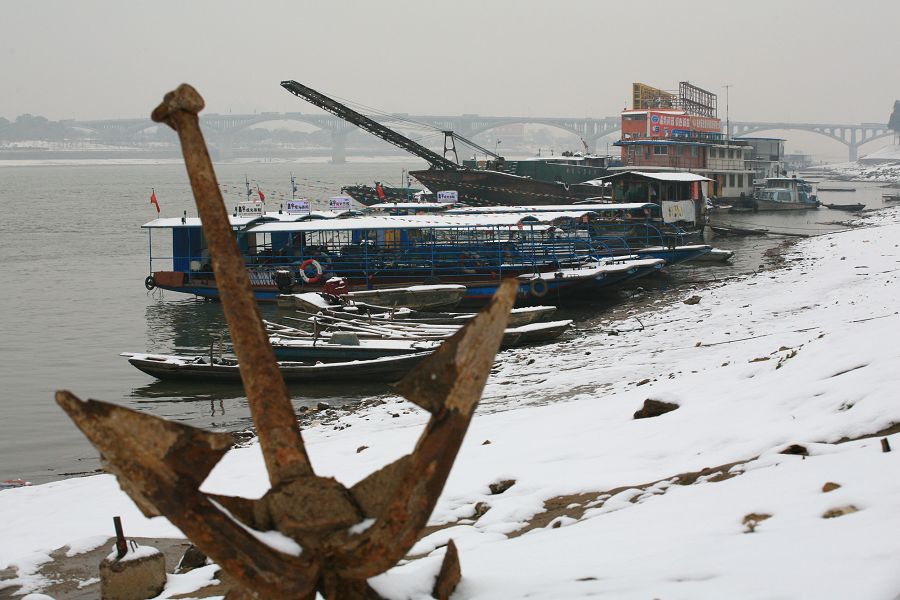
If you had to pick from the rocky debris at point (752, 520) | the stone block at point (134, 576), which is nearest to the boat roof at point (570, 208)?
the stone block at point (134, 576)

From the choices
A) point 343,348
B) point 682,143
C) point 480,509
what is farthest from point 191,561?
point 682,143

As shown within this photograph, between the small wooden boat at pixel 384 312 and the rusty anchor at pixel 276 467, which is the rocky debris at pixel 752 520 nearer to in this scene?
the rusty anchor at pixel 276 467

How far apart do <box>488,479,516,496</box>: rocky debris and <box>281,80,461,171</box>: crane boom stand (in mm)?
42567

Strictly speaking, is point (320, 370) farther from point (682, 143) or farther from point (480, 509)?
point (682, 143)

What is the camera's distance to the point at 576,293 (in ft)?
95.9

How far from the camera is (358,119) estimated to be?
51.5m

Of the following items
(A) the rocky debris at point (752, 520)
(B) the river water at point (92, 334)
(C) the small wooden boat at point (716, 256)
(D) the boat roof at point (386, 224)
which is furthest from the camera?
(C) the small wooden boat at point (716, 256)

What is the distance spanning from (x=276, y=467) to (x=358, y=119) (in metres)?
48.9

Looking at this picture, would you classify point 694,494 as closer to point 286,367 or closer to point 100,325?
point 286,367

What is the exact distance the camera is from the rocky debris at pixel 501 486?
7.54 meters

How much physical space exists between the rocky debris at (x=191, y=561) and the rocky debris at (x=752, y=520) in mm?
4133

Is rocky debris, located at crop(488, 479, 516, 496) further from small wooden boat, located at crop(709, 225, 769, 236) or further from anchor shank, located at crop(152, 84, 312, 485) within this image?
small wooden boat, located at crop(709, 225, 769, 236)

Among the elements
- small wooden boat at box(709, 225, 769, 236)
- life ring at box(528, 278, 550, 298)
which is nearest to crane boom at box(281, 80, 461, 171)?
small wooden boat at box(709, 225, 769, 236)

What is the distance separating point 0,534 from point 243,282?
243 inches
